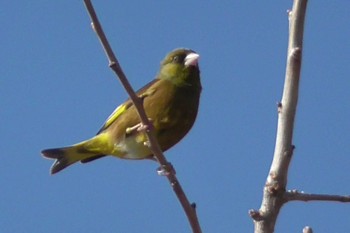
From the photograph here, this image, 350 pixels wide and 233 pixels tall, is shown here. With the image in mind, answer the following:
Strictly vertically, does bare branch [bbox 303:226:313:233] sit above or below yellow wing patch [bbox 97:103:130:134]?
below

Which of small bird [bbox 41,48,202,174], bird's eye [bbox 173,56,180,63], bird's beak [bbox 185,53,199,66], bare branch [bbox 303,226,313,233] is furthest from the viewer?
bird's eye [bbox 173,56,180,63]

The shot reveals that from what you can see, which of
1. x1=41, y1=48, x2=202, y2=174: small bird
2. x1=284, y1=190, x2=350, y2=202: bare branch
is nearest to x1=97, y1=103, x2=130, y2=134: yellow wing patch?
x1=41, y1=48, x2=202, y2=174: small bird

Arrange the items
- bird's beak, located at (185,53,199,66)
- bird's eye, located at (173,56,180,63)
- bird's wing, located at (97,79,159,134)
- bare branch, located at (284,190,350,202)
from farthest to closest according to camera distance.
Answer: bird's eye, located at (173,56,180,63) → bird's beak, located at (185,53,199,66) → bird's wing, located at (97,79,159,134) → bare branch, located at (284,190,350,202)

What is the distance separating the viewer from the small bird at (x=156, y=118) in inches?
184

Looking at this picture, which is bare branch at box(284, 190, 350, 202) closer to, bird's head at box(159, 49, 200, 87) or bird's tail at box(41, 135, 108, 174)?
bird's head at box(159, 49, 200, 87)

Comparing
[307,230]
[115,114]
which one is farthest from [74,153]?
[307,230]

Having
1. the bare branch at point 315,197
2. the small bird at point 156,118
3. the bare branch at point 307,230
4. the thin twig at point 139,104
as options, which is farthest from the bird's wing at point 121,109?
the bare branch at point 307,230

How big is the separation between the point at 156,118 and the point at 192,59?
2.62 ft

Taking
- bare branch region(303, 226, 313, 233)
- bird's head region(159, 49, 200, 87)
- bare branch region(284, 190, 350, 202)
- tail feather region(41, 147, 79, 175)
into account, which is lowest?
bare branch region(303, 226, 313, 233)

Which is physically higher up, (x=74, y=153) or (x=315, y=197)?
(x=74, y=153)

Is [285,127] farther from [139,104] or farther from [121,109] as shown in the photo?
[121,109]

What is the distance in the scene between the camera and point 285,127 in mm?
2229

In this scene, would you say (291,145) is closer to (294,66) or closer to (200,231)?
(294,66)

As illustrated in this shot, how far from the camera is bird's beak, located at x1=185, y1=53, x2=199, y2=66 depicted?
17.3 feet
